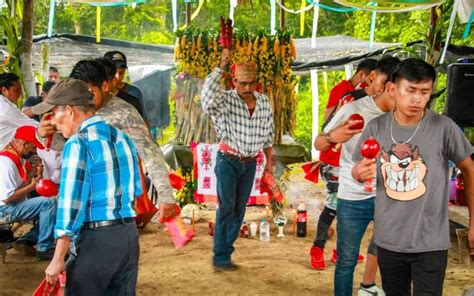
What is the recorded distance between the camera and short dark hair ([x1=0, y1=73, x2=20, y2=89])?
7.94m

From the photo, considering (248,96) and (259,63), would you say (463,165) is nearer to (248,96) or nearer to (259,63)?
(248,96)

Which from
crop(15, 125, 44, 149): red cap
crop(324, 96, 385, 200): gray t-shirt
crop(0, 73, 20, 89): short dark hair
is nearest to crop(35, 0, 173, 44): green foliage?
crop(0, 73, 20, 89): short dark hair

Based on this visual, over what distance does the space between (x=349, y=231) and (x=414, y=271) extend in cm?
97

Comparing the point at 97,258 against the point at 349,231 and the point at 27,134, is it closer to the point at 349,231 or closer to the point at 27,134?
the point at 349,231

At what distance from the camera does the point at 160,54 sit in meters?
14.6

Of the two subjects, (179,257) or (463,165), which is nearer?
(463,165)

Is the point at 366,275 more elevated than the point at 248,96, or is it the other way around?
the point at 248,96

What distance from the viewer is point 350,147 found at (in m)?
5.08

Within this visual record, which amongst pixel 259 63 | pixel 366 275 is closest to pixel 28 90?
pixel 259 63

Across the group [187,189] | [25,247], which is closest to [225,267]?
[25,247]

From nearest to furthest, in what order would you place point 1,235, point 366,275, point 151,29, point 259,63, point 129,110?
point 129,110
point 366,275
point 1,235
point 259,63
point 151,29

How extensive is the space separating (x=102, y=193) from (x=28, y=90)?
18.9 ft

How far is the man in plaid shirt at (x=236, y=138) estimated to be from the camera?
278 inches

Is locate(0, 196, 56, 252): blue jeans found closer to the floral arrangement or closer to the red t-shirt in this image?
the red t-shirt
